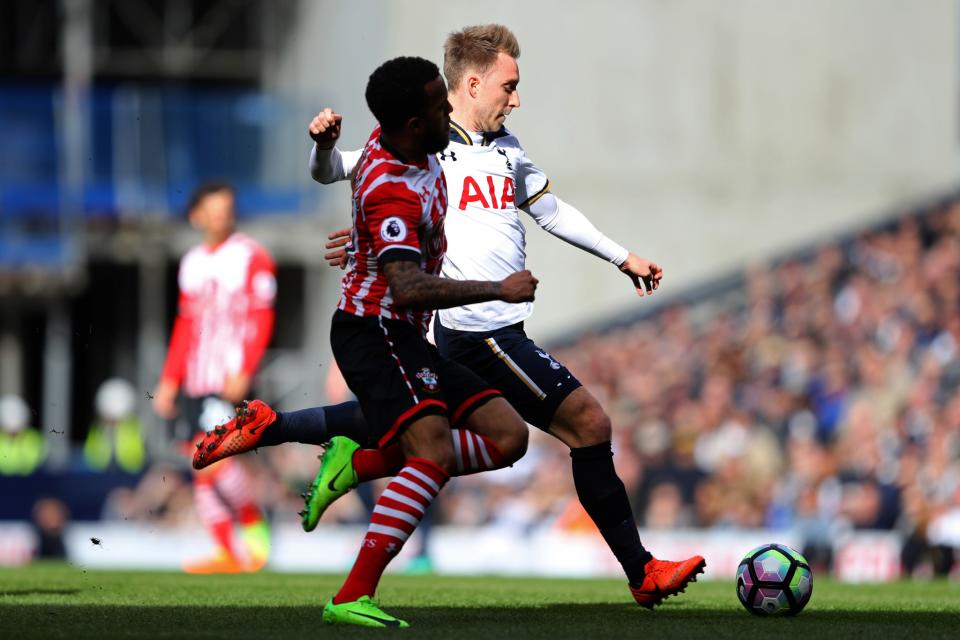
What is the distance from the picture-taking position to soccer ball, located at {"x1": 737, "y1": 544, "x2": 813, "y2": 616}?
6.76 meters

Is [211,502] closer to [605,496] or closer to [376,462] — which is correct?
[376,462]

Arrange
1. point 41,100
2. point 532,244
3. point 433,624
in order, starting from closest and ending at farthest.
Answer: point 433,624, point 41,100, point 532,244

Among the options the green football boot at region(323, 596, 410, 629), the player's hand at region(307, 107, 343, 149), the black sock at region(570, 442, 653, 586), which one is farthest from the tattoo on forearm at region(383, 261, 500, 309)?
the black sock at region(570, 442, 653, 586)

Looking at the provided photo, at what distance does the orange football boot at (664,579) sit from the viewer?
670cm

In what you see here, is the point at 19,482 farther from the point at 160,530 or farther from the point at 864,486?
the point at 864,486

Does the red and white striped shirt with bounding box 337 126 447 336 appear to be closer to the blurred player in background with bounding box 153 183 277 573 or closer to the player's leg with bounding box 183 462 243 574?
the blurred player in background with bounding box 153 183 277 573

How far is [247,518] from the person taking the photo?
10664 millimetres

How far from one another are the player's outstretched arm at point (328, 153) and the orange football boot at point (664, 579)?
2023mm

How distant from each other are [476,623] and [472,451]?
664 mm

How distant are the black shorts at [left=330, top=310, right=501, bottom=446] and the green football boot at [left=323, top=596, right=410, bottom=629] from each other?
60cm

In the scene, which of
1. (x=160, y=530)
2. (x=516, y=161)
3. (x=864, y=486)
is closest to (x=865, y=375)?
(x=864, y=486)

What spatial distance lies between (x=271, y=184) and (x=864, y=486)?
34.6ft

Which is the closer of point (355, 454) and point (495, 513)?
point (355, 454)

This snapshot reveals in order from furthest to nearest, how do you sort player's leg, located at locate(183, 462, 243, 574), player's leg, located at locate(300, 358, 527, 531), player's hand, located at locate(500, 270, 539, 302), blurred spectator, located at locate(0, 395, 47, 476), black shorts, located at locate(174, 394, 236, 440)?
blurred spectator, located at locate(0, 395, 47, 476), player's leg, located at locate(183, 462, 243, 574), black shorts, located at locate(174, 394, 236, 440), player's leg, located at locate(300, 358, 527, 531), player's hand, located at locate(500, 270, 539, 302)
